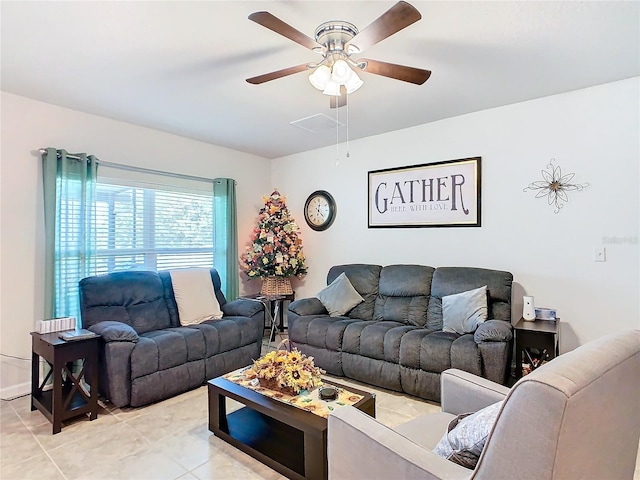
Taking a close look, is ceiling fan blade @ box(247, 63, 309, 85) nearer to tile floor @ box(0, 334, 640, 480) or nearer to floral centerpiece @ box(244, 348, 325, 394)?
floral centerpiece @ box(244, 348, 325, 394)

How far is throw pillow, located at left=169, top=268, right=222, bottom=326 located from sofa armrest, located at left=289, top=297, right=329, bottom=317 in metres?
0.80

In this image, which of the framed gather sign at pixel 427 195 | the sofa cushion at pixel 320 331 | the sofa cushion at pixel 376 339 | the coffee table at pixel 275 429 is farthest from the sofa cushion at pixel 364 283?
the coffee table at pixel 275 429

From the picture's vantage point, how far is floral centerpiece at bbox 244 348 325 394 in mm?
2225

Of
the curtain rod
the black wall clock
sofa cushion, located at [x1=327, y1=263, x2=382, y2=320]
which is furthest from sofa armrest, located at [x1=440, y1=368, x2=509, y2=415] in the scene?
the curtain rod

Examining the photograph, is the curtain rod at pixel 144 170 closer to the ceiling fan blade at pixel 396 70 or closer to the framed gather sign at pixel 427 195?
the framed gather sign at pixel 427 195

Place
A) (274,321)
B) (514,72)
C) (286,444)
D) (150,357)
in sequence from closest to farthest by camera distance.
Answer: (286,444)
(514,72)
(150,357)
(274,321)

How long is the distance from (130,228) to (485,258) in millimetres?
3682

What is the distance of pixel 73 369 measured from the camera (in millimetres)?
3156

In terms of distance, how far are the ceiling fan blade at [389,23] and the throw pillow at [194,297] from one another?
9.48ft

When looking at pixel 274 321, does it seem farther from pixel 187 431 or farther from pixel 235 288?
pixel 187 431

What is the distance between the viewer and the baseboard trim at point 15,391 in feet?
9.98

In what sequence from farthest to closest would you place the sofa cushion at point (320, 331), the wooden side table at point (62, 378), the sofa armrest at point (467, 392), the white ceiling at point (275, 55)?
the sofa cushion at point (320, 331)
the wooden side table at point (62, 378)
the white ceiling at point (275, 55)
the sofa armrest at point (467, 392)

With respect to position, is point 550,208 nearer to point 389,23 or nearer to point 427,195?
point 427,195

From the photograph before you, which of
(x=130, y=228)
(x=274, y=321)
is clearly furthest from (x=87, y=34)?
(x=274, y=321)
